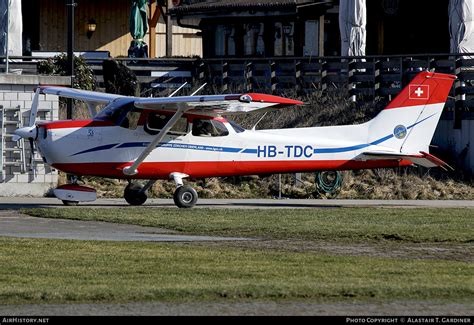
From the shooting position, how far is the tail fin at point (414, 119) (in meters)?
23.6

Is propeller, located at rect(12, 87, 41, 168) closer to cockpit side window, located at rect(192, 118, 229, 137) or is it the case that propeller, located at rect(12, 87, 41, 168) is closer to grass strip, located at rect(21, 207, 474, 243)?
grass strip, located at rect(21, 207, 474, 243)

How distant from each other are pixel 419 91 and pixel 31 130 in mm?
7094

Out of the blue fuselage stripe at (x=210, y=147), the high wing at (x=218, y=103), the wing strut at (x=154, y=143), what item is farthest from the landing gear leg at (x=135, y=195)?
the high wing at (x=218, y=103)

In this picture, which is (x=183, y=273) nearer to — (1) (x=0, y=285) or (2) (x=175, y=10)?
(1) (x=0, y=285)

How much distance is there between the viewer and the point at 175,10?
4156 centimetres

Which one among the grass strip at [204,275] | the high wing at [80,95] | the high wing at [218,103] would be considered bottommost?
the grass strip at [204,275]

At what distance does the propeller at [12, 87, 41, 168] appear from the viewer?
22.2 m

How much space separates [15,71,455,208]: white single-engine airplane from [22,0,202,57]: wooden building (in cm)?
2266

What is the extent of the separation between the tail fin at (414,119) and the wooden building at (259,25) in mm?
14417

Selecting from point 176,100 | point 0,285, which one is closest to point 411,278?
point 0,285

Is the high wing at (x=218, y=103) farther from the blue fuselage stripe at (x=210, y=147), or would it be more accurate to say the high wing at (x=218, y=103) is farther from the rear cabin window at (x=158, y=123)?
the blue fuselage stripe at (x=210, y=147)

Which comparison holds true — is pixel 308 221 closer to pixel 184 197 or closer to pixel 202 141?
pixel 184 197

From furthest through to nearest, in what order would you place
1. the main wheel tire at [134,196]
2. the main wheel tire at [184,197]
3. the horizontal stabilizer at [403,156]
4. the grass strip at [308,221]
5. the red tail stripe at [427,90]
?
the red tail stripe at [427,90]
the horizontal stabilizer at [403,156]
the main wheel tire at [134,196]
the main wheel tire at [184,197]
the grass strip at [308,221]

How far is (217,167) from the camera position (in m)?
23.2
